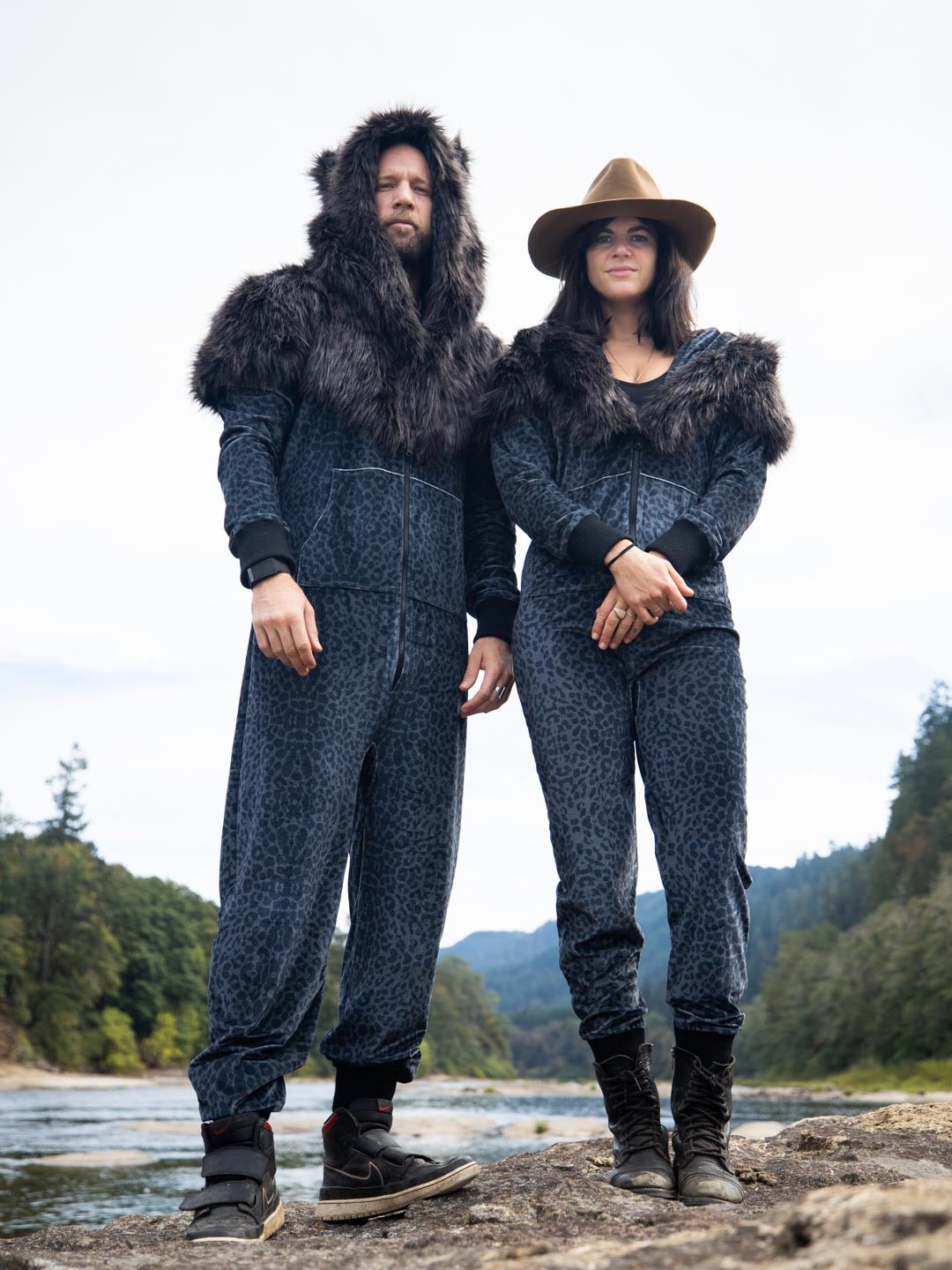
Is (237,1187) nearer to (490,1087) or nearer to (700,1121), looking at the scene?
(700,1121)

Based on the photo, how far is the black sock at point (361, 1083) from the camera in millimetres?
3586

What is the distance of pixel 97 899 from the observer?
58469mm

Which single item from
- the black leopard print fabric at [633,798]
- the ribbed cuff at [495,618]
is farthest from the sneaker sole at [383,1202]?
the ribbed cuff at [495,618]

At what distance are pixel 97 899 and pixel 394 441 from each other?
59.2m

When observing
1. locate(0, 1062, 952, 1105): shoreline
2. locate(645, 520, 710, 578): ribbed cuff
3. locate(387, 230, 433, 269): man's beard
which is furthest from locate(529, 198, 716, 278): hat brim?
locate(0, 1062, 952, 1105): shoreline

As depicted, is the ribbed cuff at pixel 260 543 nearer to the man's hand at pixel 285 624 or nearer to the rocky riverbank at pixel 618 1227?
the man's hand at pixel 285 624

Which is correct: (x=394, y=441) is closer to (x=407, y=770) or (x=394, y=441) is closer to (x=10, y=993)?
(x=407, y=770)

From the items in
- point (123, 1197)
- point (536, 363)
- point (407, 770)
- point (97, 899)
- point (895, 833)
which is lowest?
point (123, 1197)

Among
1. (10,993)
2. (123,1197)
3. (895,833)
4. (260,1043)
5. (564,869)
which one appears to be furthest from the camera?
(895,833)

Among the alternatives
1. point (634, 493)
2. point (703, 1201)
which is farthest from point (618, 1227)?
point (634, 493)

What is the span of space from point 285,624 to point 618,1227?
5.73 ft

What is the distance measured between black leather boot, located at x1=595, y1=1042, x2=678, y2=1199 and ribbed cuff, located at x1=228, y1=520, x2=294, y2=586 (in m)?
1.73

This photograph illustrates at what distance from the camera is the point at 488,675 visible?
387 cm

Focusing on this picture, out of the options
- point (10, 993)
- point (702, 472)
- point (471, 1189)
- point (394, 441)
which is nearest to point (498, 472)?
point (394, 441)
